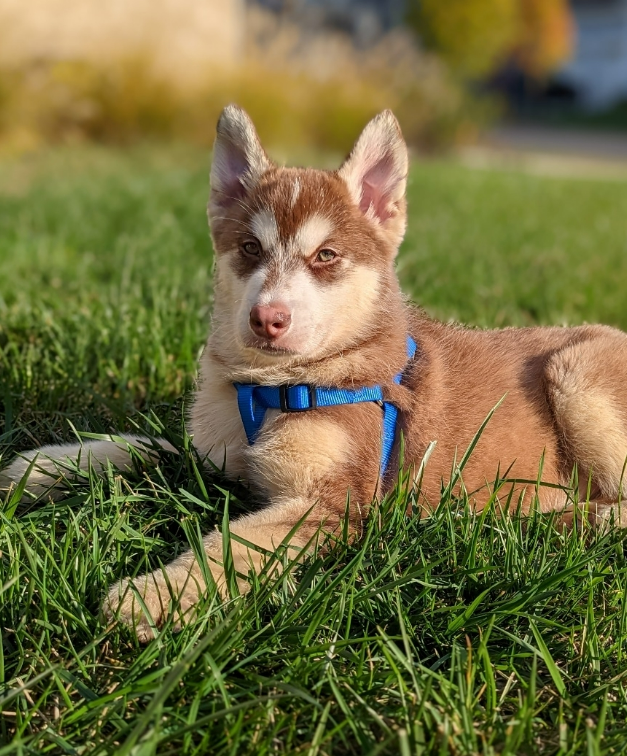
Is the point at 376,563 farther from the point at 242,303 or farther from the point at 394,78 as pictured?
the point at 394,78

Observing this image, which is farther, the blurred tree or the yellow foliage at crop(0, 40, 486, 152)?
the blurred tree

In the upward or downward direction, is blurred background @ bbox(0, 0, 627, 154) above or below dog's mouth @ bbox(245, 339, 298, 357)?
above

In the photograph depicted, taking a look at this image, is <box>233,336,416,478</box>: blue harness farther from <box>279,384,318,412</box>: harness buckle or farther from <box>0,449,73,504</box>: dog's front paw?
<box>0,449,73,504</box>: dog's front paw

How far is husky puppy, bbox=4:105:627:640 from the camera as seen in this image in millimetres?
2619

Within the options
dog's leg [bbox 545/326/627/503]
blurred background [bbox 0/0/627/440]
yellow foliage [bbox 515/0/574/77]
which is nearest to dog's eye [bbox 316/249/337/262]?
dog's leg [bbox 545/326/627/503]

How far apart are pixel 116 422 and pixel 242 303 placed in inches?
38.2

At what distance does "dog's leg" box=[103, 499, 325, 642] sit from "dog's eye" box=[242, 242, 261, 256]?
843 mm

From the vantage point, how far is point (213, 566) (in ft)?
7.59

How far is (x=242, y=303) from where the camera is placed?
2699 mm

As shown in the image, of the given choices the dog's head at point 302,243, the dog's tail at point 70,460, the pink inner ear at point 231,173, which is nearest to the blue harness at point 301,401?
the dog's head at point 302,243

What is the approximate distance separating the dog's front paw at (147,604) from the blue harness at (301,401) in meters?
0.64

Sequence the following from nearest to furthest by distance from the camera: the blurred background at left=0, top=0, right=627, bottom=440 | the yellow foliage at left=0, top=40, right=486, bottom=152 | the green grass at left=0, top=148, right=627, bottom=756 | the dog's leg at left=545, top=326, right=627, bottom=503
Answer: the green grass at left=0, top=148, right=627, bottom=756 → the dog's leg at left=545, top=326, right=627, bottom=503 → the blurred background at left=0, top=0, right=627, bottom=440 → the yellow foliage at left=0, top=40, right=486, bottom=152

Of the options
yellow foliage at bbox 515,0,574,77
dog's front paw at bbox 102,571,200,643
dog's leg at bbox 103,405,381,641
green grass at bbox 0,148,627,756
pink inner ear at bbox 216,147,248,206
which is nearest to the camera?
green grass at bbox 0,148,627,756

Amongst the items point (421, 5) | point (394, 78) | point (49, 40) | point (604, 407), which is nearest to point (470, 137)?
point (394, 78)
